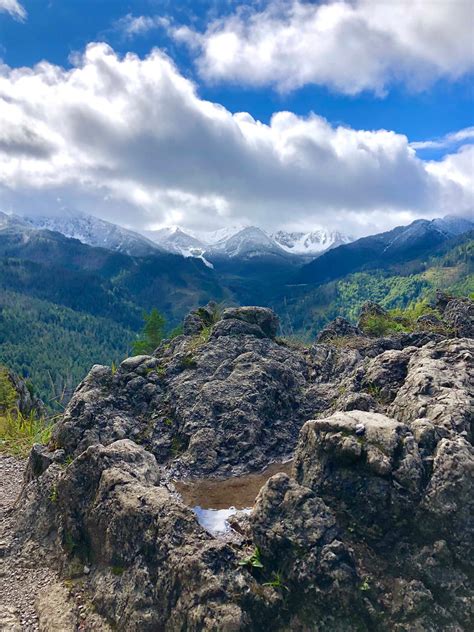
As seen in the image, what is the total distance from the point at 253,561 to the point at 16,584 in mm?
7768

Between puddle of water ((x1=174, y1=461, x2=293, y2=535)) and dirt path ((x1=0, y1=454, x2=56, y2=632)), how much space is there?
5.40 m

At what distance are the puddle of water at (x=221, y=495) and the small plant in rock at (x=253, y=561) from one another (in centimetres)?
398

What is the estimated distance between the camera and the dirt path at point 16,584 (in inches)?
481

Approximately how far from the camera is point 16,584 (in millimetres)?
13617

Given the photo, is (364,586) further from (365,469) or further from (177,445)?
(177,445)

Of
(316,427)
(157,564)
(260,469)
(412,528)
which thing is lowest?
(260,469)

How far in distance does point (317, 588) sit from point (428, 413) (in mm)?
6864

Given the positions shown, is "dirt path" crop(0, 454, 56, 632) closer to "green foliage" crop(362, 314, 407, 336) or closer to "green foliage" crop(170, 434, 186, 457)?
"green foliage" crop(170, 434, 186, 457)

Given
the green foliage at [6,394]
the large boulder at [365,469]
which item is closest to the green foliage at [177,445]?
the large boulder at [365,469]

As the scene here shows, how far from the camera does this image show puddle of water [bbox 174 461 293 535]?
16.6 meters

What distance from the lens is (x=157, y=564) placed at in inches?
474

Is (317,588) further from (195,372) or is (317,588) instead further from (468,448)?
(195,372)

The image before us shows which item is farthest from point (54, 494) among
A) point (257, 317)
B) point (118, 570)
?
point (257, 317)

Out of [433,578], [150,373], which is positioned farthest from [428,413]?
[150,373]
